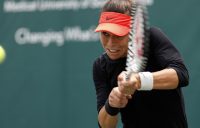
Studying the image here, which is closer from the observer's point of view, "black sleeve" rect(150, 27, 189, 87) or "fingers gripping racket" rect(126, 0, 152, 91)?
"fingers gripping racket" rect(126, 0, 152, 91)

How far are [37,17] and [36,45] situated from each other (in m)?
0.25

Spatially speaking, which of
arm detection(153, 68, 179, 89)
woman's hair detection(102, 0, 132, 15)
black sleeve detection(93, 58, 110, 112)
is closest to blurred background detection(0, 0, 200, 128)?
Answer: black sleeve detection(93, 58, 110, 112)

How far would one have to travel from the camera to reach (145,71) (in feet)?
10.5

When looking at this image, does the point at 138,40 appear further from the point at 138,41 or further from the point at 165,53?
the point at 165,53

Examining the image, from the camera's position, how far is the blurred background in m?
5.65

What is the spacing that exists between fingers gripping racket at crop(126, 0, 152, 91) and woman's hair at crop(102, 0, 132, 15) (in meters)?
0.18

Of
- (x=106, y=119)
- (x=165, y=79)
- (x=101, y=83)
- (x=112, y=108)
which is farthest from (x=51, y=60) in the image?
(x=165, y=79)

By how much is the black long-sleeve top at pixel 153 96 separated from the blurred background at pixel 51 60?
2108mm

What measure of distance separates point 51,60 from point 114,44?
2673mm

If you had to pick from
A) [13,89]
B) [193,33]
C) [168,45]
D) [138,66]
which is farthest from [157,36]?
[13,89]

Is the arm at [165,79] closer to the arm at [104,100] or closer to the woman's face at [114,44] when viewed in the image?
the arm at [104,100]

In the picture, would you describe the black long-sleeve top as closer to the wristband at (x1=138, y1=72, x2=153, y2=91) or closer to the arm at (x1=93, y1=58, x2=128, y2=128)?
the arm at (x1=93, y1=58, x2=128, y2=128)

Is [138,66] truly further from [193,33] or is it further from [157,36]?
[193,33]

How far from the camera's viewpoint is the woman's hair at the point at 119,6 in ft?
10.3
